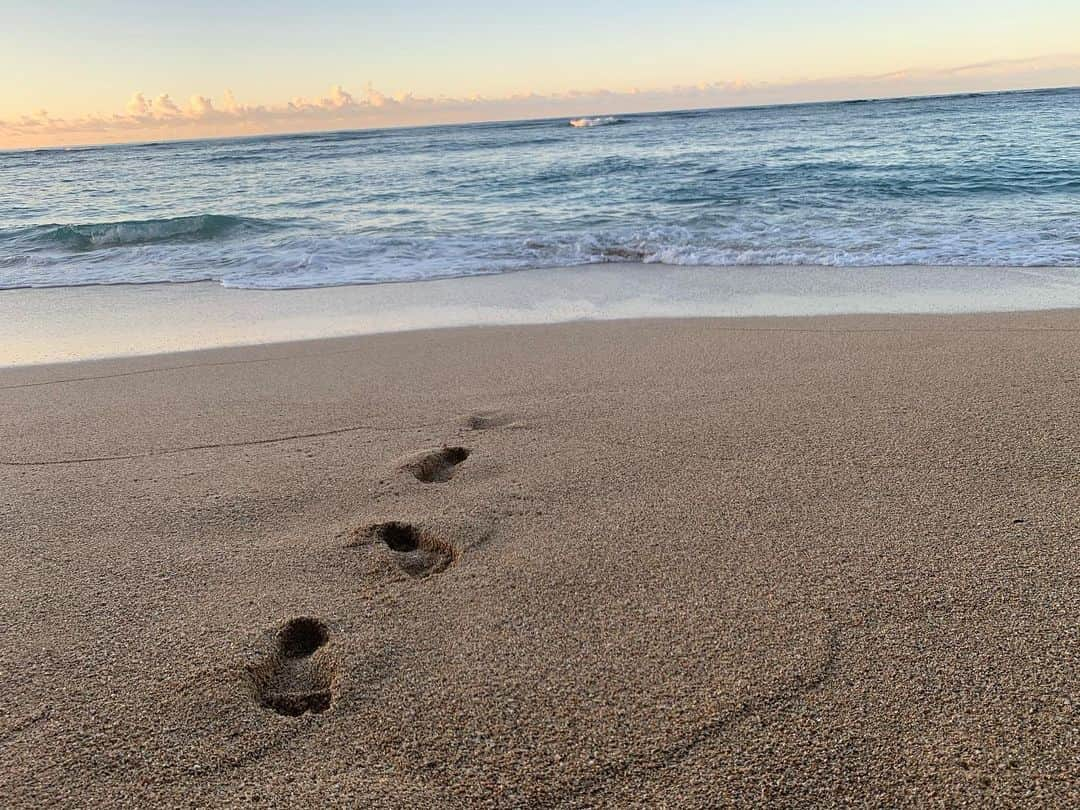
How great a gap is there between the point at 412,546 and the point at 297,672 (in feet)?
1.85

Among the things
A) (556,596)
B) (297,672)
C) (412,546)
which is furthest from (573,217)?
(297,672)

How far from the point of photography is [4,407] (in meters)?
3.43

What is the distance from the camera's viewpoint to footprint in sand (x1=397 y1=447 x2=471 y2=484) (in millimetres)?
2549

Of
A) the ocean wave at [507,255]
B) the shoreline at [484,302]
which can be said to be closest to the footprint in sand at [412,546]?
the shoreline at [484,302]

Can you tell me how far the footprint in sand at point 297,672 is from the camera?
152cm

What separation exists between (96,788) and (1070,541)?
233 cm

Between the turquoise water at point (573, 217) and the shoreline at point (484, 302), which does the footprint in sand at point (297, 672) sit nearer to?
the shoreline at point (484, 302)

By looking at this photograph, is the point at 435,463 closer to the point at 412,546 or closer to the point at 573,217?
the point at 412,546

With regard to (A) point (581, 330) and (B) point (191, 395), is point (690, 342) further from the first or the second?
(B) point (191, 395)

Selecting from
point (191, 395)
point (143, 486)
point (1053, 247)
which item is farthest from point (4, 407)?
point (1053, 247)

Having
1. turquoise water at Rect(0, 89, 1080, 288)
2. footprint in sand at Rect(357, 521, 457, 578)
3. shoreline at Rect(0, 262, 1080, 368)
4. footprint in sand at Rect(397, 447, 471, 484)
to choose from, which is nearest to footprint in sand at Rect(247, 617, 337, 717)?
footprint in sand at Rect(357, 521, 457, 578)

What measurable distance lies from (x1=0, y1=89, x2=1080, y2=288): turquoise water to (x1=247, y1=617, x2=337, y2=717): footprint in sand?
540 centimetres

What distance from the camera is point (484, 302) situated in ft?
18.4

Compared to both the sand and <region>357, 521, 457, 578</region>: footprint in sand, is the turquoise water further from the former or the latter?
<region>357, 521, 457, 578</region>: footprint in sand
